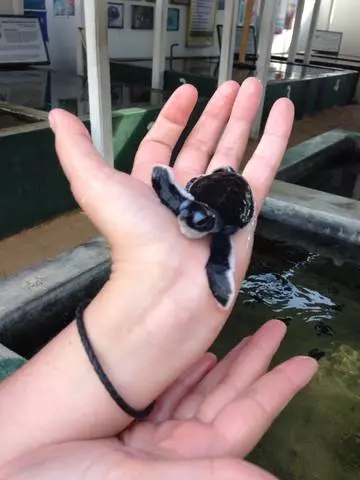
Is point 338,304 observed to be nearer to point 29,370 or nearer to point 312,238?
point 312,238

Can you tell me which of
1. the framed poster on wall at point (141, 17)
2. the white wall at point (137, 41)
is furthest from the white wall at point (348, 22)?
the framed poster on wall at point (141, 17)

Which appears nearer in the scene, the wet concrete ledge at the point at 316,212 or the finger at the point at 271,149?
the finger at the point at 271,149

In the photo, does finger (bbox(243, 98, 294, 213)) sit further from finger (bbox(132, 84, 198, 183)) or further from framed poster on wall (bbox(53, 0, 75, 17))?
framed poster on wall (bbox(53, 0, 75, 17))

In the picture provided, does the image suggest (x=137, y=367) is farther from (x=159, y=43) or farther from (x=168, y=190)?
(x=159, y=43)

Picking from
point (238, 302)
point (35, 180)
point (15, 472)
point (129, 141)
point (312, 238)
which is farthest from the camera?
point (129, 141)

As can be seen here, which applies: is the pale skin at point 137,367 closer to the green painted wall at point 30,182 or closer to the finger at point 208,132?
the finger at point 208,132

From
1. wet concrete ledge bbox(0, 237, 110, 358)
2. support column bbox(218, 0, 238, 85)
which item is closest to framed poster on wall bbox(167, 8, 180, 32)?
support column bbox(218, 0, 238, 85)

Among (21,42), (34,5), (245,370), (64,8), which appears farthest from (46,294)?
(64,8)

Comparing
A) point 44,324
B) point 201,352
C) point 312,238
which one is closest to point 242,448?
point 201,352
